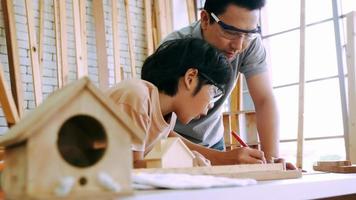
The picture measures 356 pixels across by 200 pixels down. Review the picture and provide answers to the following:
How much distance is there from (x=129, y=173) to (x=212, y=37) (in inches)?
50.8

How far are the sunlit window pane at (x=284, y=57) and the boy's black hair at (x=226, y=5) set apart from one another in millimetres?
2160

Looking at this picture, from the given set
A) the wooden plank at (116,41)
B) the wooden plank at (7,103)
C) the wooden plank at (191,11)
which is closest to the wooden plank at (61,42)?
the wooden plank at (116,41)

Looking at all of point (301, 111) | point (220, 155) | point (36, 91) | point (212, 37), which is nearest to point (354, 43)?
point (301, 111)

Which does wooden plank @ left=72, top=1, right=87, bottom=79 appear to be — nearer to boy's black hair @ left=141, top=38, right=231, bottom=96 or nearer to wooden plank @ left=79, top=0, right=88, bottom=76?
wooden plank @ left=79, top=0, right=88, bottom=76

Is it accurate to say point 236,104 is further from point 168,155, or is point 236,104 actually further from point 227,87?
point 168,155

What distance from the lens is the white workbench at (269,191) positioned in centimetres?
73

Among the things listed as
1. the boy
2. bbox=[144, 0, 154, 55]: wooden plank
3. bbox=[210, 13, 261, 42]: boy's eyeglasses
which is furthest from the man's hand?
bbox=[144, 0, 154, 55]: wooden plank

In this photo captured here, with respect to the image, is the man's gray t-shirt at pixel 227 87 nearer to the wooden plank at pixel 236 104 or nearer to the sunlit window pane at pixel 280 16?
the wooden plank at pixel 236 104

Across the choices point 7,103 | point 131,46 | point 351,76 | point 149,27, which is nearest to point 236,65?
point 351,76

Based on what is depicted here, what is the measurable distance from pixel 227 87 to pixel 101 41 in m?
2.13

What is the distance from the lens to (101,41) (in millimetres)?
3916

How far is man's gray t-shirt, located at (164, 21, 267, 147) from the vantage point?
204 centimetres

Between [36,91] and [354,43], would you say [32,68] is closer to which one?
[36,91]

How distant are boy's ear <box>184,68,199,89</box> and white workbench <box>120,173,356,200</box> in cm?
62
